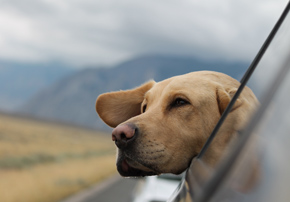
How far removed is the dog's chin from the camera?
1.84 metres

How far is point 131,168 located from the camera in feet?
6.17

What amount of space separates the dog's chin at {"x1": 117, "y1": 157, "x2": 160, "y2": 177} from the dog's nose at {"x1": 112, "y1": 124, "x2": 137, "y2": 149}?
0.10 meters

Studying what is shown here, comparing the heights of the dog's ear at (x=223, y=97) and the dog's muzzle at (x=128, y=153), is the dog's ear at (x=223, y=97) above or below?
above

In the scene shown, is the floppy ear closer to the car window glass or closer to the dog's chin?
the dog's chin

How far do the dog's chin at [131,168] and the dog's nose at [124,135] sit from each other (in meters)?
0.10

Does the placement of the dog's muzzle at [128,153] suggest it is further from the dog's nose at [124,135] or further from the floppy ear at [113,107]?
the floppy ear at [113,107]

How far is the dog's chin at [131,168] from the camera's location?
1.84 meters

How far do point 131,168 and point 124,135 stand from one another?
20 centimetres

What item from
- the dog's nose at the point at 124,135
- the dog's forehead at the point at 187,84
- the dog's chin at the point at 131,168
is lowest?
the dog's chin at the point at 131,168

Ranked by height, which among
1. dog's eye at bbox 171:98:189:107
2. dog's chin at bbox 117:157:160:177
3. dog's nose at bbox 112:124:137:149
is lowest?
dog's chin at bbox 117:157:160:177

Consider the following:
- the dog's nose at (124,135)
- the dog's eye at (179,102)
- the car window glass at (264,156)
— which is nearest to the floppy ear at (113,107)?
the dog's eye at (179,102)

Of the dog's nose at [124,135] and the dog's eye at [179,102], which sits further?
the dog's eye at [179,102]

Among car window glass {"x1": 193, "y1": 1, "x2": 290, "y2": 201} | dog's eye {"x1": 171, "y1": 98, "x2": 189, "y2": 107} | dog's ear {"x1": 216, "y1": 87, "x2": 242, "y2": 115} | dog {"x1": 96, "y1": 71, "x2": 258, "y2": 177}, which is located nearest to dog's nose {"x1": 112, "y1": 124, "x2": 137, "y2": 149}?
dog {"x1": 96, "y1": 71, "x2": 258, "y2": 177}

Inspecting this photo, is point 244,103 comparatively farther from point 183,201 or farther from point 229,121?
point 183,201
